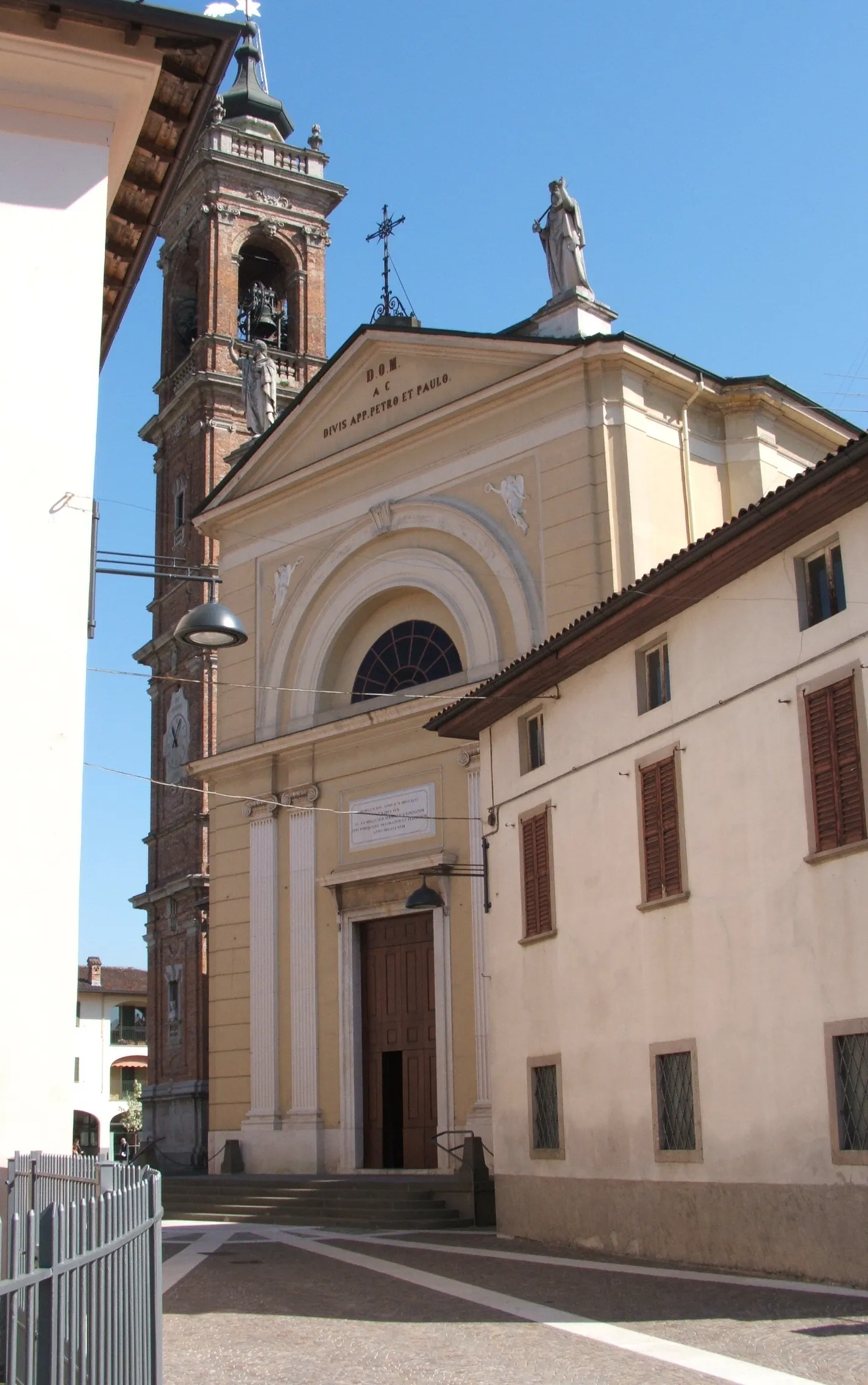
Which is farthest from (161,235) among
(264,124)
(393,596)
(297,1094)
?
(297,1094)

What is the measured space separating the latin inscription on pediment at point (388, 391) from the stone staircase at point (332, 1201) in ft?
39.5

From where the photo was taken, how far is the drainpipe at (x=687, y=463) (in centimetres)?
2325

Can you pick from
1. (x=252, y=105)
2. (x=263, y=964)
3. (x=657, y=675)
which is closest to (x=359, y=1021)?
(x=263, y=964)

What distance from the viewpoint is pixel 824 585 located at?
45.0 ft

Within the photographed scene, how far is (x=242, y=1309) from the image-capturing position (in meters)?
12.1

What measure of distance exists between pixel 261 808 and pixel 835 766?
582 inches

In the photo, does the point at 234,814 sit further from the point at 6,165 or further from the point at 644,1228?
the point at 6,165

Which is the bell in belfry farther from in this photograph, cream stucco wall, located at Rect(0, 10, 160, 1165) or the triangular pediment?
cream stucco wall, located at Rect(0, 10, 160, 1165)

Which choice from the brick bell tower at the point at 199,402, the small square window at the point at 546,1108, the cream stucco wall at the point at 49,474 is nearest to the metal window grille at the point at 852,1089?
the small square window at the point at 546,1108

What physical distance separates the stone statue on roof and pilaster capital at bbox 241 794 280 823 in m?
9.48

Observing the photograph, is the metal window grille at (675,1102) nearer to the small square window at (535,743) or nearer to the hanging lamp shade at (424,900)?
the small square window at (535,743)

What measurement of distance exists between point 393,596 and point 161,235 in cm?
2222

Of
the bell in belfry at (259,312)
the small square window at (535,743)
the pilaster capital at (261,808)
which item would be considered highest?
the bell in belfry at (259,312)

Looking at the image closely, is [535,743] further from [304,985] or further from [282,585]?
[282,585]
